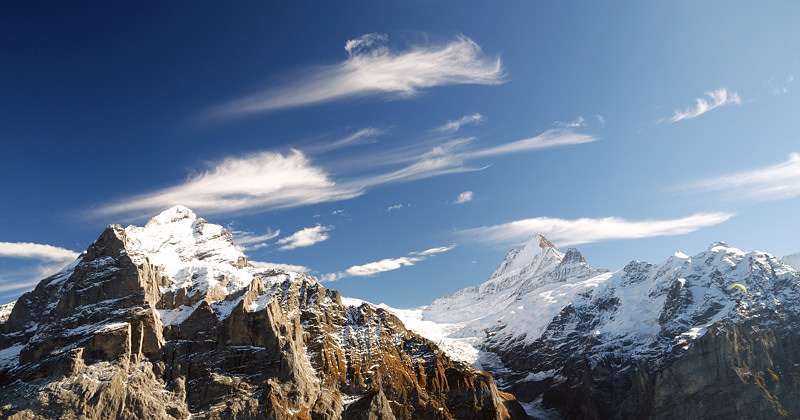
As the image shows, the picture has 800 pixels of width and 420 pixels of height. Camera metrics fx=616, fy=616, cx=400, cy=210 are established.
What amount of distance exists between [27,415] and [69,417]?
13450mm

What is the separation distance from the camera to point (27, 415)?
198000mm

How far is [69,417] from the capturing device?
19812 centimetres
